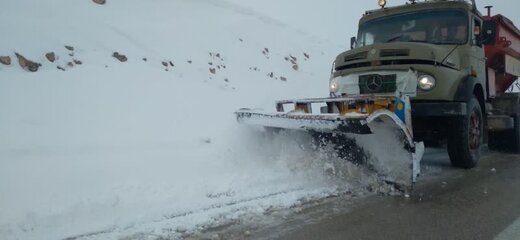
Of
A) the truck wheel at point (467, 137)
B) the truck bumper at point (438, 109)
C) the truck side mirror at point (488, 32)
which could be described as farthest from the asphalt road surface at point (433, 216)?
the truck side mirror at point (488, 32)

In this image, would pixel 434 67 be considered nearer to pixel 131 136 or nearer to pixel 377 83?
pixel 377 83

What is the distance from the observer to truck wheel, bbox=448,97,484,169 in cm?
650

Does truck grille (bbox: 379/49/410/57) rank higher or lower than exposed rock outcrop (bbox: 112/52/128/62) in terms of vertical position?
lower

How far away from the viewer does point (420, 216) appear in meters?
4.47

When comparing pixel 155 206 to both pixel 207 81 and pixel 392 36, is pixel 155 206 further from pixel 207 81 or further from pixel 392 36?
pixel 207 81

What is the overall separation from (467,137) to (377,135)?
1.76 metres

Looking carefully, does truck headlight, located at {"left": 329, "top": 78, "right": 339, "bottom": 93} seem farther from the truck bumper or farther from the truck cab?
the truck bumper

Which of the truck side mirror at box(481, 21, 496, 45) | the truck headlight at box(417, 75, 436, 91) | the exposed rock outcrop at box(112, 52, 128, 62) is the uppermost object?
the exposed rock outcrop at box(112, 52, 128, 62)

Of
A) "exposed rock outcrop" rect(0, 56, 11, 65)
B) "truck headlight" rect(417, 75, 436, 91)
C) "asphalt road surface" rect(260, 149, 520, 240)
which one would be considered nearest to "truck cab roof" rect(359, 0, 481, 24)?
"truck headlight" rect(417, 75, 436, 91)

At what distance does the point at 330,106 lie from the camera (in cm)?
604

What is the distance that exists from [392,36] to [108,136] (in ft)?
15.6

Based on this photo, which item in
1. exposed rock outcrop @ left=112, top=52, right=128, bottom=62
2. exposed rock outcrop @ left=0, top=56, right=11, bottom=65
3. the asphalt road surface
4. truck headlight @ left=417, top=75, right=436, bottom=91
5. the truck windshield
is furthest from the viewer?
exposed rock outcrop @ left=112, top=52, right=128, bottom=62

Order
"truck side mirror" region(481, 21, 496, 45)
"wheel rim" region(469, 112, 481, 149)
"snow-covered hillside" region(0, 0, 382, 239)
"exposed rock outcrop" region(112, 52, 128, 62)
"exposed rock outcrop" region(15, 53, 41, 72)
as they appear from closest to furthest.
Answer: "snow-covered hillside" region(0, 0, 382, 239), "wheel rim" region(469, 112, 481, 149), "truck side mirror" region(481, 21, 496, 45), "exposed rock outcrop" region(15, 53, 41, 72), "exposed rock outcrop" region(112, 52, 128, 62)

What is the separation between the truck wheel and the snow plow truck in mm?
14
